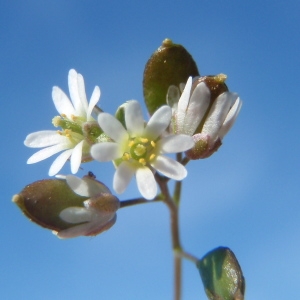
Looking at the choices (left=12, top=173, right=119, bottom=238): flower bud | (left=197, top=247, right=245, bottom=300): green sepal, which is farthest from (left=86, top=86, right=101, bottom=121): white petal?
(left=197, top=247, right=245, bottom=300): green sepal

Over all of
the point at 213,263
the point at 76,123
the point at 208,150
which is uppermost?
the point at 76,123

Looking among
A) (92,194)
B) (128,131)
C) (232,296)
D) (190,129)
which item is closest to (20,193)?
(92,194)

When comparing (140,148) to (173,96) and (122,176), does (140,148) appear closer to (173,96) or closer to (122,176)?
(122,176)

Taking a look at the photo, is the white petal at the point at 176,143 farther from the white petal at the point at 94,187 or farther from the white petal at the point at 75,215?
the white petal at the point at 75,215

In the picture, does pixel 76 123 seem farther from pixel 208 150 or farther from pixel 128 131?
pixel 208 150

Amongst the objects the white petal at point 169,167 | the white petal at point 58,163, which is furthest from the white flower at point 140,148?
the white petal at point 58,163

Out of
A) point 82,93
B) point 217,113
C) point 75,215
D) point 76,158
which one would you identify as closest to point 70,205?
point 75,215

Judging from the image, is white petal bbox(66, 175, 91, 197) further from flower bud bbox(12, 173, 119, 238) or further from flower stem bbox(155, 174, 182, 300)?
flower stem bbox(155, 174, 182, 300)
